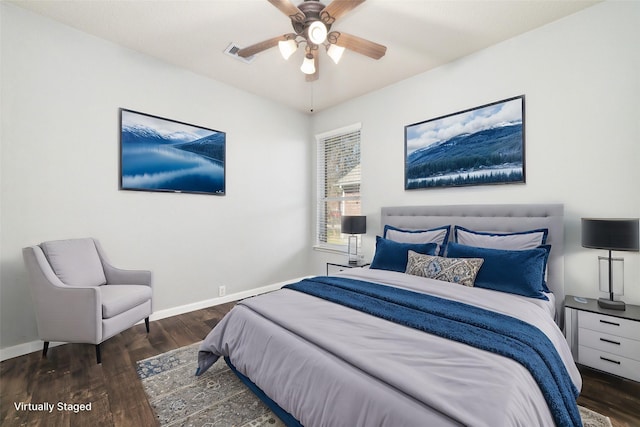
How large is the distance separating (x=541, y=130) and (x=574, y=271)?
1304mm

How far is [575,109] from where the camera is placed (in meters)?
2.41

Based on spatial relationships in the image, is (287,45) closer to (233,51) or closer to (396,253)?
(233,51)

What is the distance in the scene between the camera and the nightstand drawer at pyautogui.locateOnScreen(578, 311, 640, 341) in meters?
1.91

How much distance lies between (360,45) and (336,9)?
1.22 ft

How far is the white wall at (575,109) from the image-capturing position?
7.19 ft

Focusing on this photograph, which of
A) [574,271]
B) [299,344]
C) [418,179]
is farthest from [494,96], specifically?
[299,344]

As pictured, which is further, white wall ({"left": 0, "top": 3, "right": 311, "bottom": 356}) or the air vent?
the air vent

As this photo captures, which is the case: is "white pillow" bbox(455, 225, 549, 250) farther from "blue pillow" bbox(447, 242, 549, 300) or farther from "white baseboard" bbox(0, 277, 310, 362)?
"white baseboard" bbox(0, 277, 310, 362)

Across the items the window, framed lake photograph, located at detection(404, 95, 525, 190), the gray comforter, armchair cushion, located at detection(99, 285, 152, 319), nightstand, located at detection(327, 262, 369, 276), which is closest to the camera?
the gray comforter

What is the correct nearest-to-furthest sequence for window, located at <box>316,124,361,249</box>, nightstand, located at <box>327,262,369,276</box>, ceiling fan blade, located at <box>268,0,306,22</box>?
ceiling fan blade, located at <box>268,0,306,22</box> → nightstand, located at <box>327,262,369,276</box> → window, located at <box>316,124,361,249</box>

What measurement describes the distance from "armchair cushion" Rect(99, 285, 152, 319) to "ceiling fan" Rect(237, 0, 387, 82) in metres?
2.30

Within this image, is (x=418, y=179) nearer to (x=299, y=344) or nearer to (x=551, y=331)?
(x=551, y=331)

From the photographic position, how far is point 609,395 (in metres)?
1.87

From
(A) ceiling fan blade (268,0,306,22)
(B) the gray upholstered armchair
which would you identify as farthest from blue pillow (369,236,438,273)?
(B) the gray upholstered armchair
